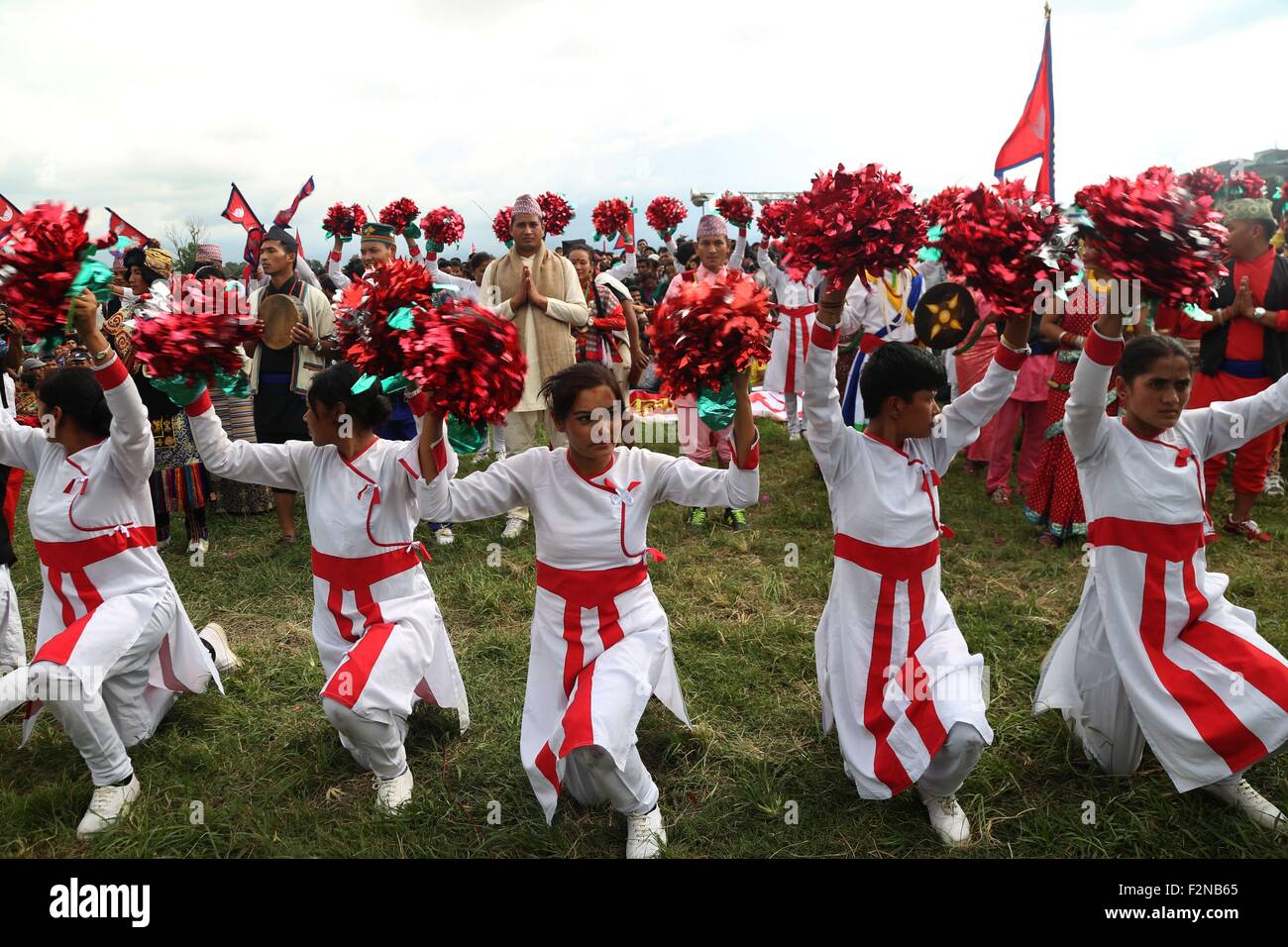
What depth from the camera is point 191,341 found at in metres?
3.47

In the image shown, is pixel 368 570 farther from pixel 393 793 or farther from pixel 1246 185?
pixel 1246 185

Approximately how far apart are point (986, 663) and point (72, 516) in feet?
15.6

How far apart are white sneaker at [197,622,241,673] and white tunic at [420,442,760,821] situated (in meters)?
2.34

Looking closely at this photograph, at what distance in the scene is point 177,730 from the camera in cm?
445

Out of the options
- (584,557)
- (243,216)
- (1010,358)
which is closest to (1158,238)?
(1010,358)

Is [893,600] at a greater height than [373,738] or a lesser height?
greater

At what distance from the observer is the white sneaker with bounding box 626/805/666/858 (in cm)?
338

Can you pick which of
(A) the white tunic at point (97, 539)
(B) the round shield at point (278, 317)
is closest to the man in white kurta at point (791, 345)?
(B) the round shield at point (278, 317)

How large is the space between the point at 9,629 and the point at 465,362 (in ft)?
11.6

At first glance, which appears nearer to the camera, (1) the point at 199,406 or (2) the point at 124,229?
(1) the point at 199,406

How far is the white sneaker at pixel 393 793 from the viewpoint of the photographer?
3.71m

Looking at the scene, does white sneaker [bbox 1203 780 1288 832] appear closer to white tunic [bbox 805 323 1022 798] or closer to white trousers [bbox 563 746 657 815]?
white tunic [bbox 805 323 1022 798]
